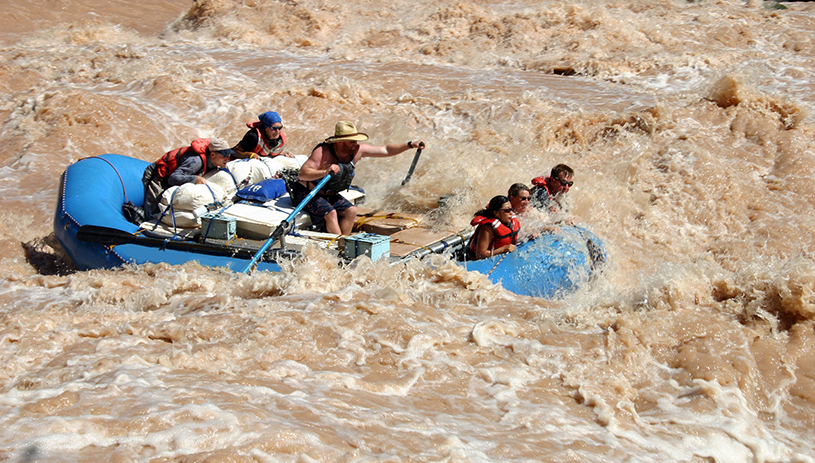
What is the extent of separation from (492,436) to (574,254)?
2309 millimetres

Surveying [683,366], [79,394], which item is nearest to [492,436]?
[683,366]

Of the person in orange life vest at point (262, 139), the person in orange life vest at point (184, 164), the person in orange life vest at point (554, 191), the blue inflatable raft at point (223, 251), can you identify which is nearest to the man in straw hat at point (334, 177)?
the blue inflatable raft at point (223, 251)

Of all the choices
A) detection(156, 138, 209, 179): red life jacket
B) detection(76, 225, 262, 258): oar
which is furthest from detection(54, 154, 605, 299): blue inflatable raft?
detection(156, 138, 209, 179): red life jacket

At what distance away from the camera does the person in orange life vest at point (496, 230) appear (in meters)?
4.63

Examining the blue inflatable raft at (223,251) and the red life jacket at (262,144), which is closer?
the blue inflatable raft at (223,251)

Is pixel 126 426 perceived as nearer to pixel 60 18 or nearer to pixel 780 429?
pixel 780 429

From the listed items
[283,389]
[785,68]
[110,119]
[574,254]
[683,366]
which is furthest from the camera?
[785,68]

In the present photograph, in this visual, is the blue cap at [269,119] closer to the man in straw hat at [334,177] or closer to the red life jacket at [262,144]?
the red life jacket at [262,144]

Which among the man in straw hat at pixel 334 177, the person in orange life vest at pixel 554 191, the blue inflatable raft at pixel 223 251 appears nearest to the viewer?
the blue inflatable raft at pixel 223 251

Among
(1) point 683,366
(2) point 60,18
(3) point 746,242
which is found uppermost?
(2) point 60,18

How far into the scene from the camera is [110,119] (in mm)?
9531

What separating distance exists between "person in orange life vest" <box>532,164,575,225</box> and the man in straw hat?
1.11 meters

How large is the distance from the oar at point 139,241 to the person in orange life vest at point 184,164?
1.70ft

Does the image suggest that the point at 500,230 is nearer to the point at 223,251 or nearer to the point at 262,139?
the point at 223,251
